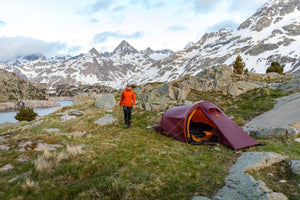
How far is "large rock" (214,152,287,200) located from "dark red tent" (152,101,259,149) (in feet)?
8.67

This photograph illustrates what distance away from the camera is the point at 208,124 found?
525 inches

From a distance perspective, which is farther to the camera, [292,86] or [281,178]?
[292,86]

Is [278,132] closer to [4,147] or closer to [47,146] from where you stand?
[47,146]

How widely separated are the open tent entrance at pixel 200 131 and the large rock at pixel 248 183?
4.10 metres

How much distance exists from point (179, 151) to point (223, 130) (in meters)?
3.45

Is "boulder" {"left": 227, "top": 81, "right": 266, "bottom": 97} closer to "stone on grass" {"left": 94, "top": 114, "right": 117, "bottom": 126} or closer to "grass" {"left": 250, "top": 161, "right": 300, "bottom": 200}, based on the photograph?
"stone on grass" {"left": 94, "top": 114, "right": 117, "bottom": 126}

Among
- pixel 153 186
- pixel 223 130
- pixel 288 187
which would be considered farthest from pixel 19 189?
pixel 223 130

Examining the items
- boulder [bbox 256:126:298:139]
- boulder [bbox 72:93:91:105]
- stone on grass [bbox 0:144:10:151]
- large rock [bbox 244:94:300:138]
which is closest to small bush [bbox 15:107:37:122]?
boulder [bbox 72:93:91:105]

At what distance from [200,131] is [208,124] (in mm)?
1072

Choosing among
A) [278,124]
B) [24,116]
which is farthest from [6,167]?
[24,116]

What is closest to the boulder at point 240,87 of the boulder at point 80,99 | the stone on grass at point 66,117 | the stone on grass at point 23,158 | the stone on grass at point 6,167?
the stone on grass at point 66,117

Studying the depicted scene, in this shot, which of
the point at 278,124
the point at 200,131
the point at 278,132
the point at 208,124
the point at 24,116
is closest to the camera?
the point at 278,132

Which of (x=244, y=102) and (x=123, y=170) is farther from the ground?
(x=244, y=102)

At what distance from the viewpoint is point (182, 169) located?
7098 millimetres
